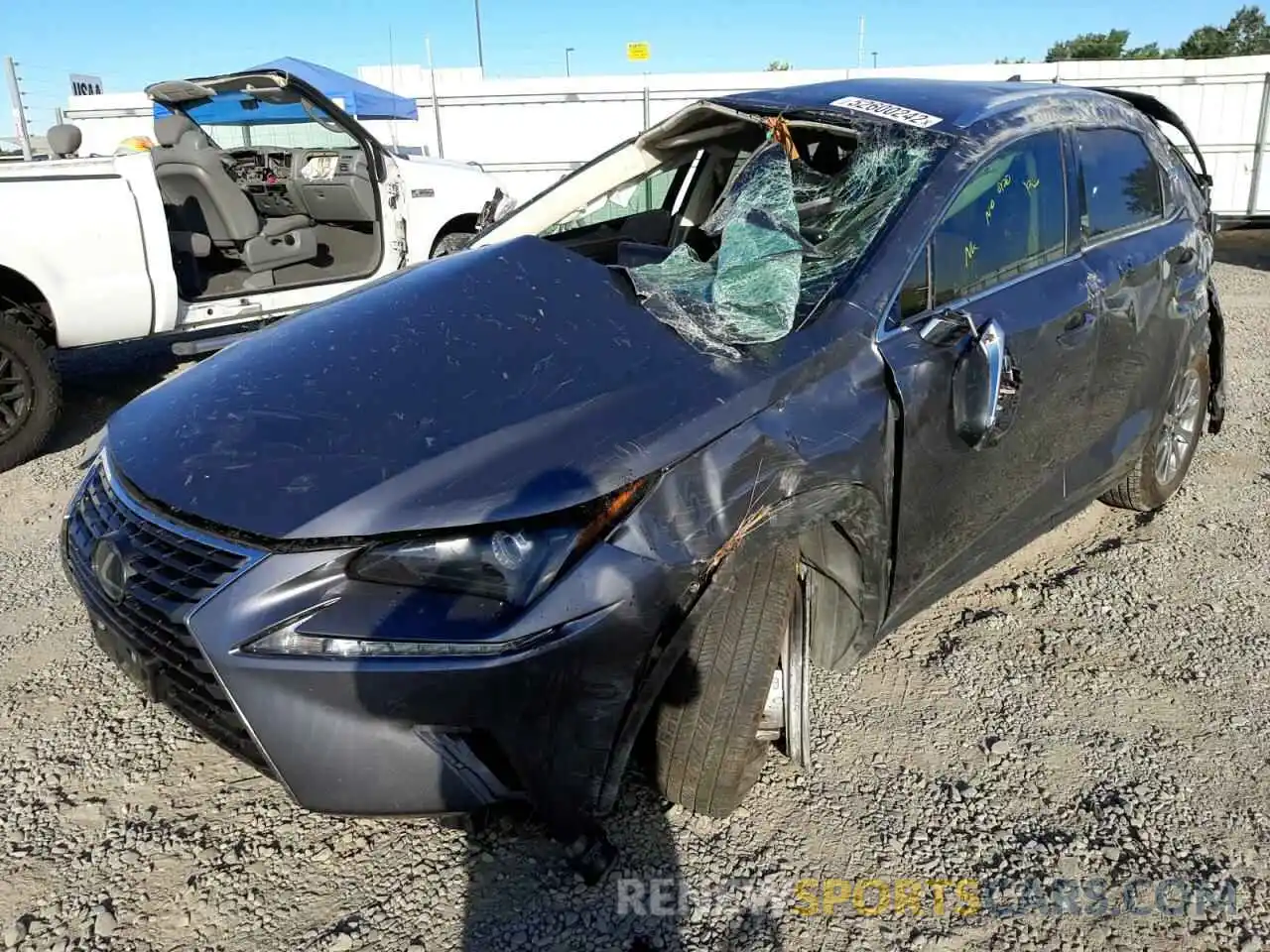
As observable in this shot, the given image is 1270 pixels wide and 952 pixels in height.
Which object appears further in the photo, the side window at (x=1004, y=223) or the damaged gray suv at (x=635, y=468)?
the side window at (x=1004, y=223)

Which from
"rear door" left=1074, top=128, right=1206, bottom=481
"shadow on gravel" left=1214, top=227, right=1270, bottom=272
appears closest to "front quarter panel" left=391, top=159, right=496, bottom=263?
"rear door" left=1074, top=128, right=1206, bottom=481

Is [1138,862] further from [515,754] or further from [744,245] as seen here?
[744,245]

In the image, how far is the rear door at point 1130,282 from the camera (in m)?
3.05

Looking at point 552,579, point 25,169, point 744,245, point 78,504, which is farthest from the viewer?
point 25,169

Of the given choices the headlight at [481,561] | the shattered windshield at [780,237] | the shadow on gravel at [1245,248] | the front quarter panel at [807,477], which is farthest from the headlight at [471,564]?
the shadow on gravel at [1245,248]

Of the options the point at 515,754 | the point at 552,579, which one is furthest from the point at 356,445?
the point at 515,754

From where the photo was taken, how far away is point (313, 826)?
230 cm

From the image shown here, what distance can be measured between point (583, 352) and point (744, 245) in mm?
652

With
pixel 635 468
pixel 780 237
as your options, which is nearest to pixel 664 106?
pixel 780 237

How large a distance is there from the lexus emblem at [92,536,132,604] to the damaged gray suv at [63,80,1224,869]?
1 centimetres

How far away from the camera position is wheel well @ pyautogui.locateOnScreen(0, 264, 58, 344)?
4902 millimetres

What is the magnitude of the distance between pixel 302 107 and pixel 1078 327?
18.9 ft

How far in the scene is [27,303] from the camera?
5.00 meters

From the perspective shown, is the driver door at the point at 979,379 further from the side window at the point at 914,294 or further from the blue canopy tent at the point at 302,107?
the blue canopy tent at the point at 302,107
